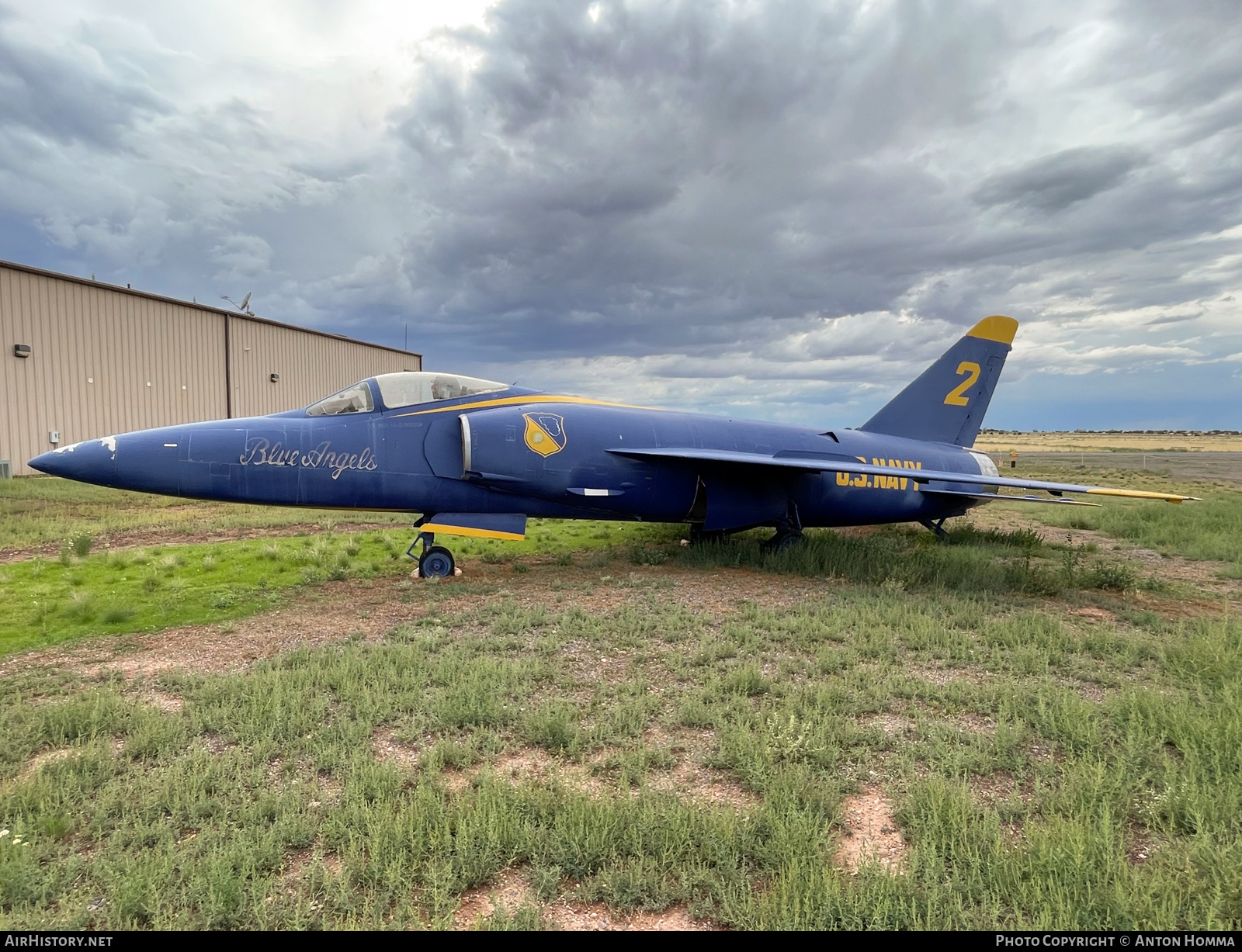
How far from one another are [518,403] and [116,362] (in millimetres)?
23533

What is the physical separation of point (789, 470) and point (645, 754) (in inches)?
292

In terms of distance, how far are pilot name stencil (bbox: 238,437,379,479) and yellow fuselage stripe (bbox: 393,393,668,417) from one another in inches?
33.0

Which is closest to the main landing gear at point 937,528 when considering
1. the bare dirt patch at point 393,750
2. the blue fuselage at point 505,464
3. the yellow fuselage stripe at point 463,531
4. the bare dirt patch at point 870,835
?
the blue fuselage at point 505,464

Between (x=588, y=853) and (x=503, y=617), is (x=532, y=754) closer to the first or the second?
(x=588, y=853)

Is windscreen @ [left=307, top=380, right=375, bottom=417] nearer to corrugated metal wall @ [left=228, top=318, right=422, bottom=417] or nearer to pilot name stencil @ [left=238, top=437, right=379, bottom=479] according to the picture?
pilot name stencil @ [left=238, top=437, right=379, bottom=479]

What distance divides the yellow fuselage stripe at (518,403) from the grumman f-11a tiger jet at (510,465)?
0.08ft

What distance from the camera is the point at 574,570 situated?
959 cm

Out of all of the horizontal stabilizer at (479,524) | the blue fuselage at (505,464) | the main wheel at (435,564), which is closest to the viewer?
the blue fuselage at (505,464)

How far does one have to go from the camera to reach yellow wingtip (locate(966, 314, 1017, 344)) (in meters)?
13.0

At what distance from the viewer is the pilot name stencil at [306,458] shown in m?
7.57

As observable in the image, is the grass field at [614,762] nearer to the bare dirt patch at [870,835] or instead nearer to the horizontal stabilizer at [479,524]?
the bare dirt patch at [870,835]

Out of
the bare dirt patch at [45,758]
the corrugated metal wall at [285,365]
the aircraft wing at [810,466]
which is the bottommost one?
the bare dirt patch at [45,758]

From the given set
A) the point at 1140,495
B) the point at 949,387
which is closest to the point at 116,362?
the point at 949,387

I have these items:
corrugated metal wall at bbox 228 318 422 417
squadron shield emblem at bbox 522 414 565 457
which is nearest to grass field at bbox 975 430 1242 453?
squadron shield emblem at bbox 522 414 565 457
